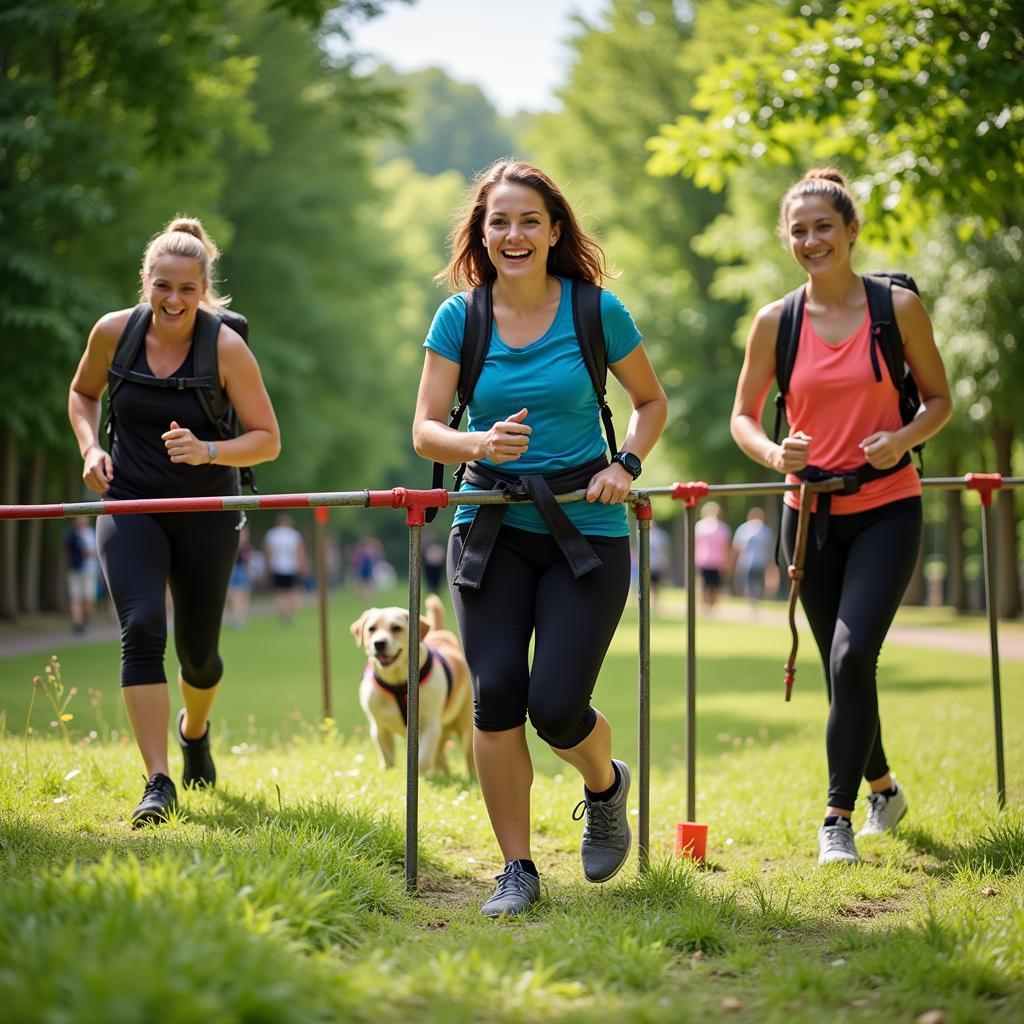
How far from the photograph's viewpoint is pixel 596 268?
15.4 ft

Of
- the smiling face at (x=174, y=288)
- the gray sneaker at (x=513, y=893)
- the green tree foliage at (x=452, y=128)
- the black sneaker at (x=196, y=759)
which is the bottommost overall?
the gray sneaker at (x=513, y=893)

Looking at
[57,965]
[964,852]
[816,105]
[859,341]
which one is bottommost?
[964,852]

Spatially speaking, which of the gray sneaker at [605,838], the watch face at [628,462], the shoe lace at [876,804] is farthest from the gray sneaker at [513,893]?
the shoe lace at [876,804]

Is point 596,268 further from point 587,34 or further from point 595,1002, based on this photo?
point 587,34

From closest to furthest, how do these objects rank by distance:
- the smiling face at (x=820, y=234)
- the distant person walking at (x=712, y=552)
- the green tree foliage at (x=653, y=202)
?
1. the smiling face at (x=820, y=234)
2. the distant person walking at (x=712, y=552)
3. the green tree foliage at (x=653, y=202)

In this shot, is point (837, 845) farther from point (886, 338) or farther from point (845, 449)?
point (886, 338)

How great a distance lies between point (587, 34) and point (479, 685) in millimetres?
34640

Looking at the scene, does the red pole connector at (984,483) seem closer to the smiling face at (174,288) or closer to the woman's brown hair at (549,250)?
the woman's brown hair at (549,250)

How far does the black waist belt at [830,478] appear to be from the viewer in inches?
205

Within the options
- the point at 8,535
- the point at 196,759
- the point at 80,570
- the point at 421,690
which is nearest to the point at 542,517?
the point at 196,759

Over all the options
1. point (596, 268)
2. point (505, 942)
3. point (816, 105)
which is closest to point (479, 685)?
point (505, 942)

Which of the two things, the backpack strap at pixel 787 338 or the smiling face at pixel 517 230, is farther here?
the backpack strap at pixel 787 338

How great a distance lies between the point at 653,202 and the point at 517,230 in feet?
102

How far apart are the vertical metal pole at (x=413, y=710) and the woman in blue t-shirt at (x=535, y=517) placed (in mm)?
141
